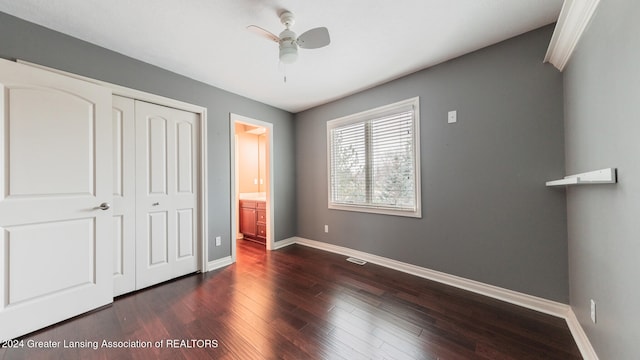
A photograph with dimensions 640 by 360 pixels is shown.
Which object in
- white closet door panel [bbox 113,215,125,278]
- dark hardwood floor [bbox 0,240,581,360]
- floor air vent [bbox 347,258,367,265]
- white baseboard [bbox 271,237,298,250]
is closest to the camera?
dark hardwood floor [bbox 0,240,581,360]

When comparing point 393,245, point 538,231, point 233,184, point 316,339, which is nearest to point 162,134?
point 233,184

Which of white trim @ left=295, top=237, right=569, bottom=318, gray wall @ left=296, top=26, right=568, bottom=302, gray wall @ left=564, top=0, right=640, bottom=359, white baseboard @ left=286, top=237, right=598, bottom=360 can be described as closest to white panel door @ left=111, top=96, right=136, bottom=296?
white trim @ left=295, top=237, right=569, bottom=318

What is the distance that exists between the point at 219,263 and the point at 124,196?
1.40 m

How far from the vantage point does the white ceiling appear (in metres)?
1.66

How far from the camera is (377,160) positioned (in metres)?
3.12

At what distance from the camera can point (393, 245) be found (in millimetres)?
2918

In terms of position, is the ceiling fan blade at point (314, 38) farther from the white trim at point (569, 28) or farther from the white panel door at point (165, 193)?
the white panel door at point (165, 193)

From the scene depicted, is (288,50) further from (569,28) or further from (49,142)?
(49,142)

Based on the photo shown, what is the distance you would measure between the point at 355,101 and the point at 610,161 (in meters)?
2.65

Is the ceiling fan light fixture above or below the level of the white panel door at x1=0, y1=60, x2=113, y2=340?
above

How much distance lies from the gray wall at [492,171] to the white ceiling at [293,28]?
280 mm

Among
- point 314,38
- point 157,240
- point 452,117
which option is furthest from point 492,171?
point 157,240

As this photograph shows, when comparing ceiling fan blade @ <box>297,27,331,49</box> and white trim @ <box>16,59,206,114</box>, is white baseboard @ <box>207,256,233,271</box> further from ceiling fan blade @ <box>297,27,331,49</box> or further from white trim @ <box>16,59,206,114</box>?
ceiling fan blade @ <box>297,27,331,49</box>

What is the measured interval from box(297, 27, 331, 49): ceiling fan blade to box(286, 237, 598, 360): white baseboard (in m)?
2.68
